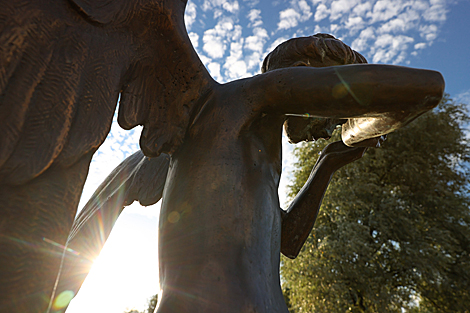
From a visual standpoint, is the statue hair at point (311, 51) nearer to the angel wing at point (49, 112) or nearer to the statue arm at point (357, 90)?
the statue arm at point (357, 90)

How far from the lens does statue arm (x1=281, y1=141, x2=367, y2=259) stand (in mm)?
2143

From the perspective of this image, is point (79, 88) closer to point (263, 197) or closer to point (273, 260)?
point (263, 197)

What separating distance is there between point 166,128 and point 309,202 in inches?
40.9

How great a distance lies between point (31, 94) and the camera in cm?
102

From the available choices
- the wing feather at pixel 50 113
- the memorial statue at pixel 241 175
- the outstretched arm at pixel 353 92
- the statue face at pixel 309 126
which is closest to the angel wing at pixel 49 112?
the wing feather at pixel 50 113

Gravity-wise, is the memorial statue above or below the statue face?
below

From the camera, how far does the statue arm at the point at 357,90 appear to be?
144 cm

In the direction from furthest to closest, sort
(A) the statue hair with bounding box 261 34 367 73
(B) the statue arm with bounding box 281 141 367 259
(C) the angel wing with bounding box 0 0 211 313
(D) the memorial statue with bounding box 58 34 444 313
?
(B) the statue arm with bounding box 281 141 367 259 < (A) the statue hair with bounding box 261 34 367 73 < (D) the memorial statue with bounding box 58 34 444 313 < (C) the angel wing with bounding box 0 0 211 313

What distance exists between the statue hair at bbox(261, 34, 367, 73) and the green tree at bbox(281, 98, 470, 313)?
9237 mm

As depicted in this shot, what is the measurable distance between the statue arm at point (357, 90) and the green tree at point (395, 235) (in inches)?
378

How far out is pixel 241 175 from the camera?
1.53m

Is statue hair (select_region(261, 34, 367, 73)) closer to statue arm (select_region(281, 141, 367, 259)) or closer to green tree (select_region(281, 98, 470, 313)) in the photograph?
statue arm (select_region(281, 141, 367, 259))

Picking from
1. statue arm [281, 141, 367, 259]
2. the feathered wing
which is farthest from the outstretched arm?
the feathered wing

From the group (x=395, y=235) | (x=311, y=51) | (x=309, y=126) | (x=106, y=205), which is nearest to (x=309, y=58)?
(x=311, y=51)
